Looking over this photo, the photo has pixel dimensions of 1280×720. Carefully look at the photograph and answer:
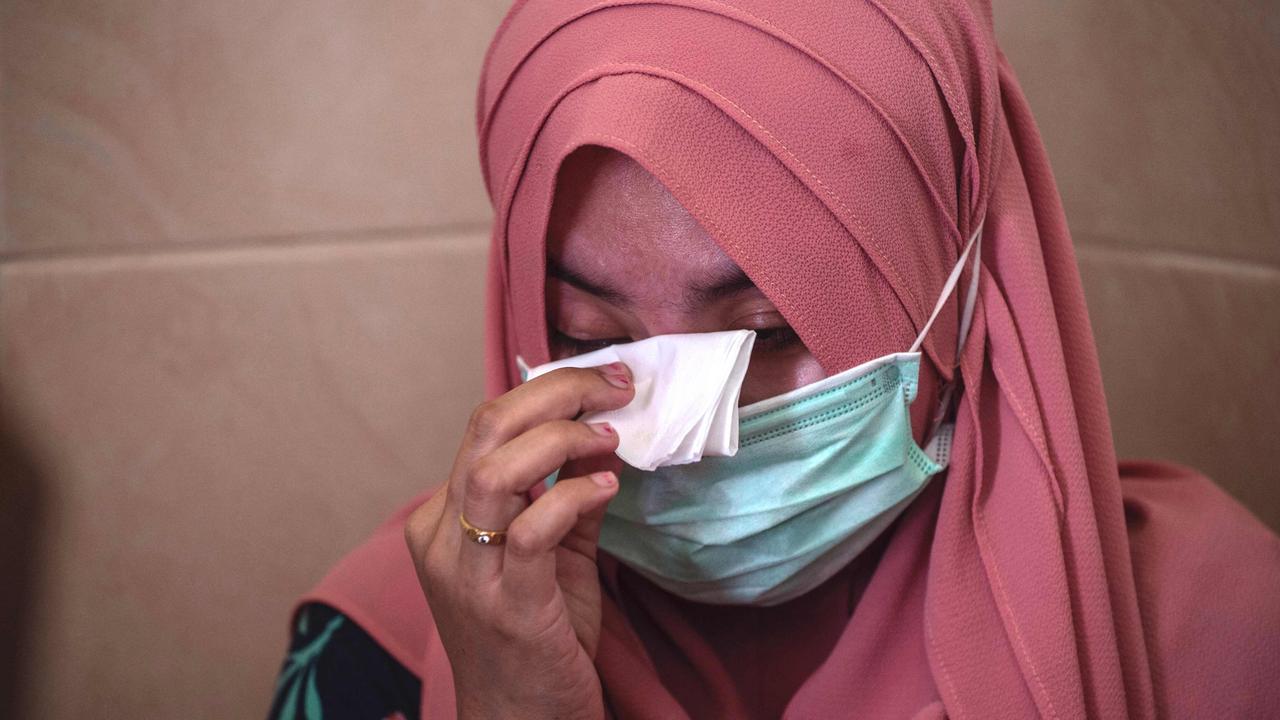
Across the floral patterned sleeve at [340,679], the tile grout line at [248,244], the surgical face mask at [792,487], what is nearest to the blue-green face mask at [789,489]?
the surgical face mask at [792,487]

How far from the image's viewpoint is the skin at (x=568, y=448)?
812 millimetres

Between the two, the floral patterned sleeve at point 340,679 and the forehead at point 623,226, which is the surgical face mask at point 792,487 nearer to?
the forehead at point 623,226

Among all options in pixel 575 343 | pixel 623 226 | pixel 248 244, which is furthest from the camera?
pixel 248 244

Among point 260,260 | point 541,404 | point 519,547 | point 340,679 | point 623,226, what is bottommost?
point 340,679

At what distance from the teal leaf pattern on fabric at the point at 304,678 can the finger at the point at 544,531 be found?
0.46 meters

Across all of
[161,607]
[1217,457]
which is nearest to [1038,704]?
[1217,457]

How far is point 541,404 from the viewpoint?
822 millimetres

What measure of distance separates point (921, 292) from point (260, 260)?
1.04 metres

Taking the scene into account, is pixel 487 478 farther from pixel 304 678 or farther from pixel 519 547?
pixel 304 678

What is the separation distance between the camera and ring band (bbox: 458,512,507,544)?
82cm

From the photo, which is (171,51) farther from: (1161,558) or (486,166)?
(1161,558)

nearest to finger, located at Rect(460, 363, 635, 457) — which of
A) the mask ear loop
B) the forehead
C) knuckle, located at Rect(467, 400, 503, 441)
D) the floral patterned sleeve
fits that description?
knuckle, located at Rect(467, 400, 503, 441)

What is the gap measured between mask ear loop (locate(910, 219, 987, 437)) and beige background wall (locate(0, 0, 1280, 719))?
28.2 inches

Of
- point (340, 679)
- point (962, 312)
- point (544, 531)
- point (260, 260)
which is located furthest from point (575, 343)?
point (260, 260)
